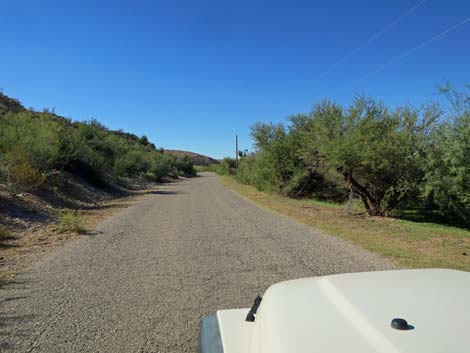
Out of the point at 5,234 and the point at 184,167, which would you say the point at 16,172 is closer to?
the point at 5,234

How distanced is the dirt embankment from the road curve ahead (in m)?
0.65

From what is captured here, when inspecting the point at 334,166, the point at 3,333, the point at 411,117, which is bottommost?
the point at 3,333

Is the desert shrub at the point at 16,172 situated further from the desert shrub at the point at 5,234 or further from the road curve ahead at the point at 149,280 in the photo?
the road curve ahead at the point at 149,280

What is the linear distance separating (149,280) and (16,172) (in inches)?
393

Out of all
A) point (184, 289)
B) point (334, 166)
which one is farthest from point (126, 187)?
point (184, 289)

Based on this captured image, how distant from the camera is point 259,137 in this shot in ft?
92.7

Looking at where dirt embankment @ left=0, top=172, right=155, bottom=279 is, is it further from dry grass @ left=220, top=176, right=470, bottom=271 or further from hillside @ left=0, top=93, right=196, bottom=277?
dry grass @ left=220, top=176, right=470, bottom=271

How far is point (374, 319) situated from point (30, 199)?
47.4 ft

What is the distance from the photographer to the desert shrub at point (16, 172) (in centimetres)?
1286

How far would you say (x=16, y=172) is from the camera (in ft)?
42.2

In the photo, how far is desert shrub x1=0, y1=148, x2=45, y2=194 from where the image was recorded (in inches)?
506

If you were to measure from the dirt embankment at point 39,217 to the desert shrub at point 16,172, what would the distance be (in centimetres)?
29

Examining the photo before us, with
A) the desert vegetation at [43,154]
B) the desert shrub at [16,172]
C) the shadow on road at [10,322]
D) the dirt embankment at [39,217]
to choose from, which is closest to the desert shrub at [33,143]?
the desert vegetation at [43,154]

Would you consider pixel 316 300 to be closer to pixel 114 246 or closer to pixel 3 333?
pixel 3 333
